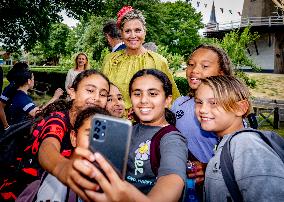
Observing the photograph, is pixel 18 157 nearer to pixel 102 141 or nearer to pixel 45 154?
pixel 45 154

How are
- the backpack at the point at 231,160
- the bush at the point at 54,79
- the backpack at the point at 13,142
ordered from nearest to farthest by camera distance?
the backpack at the point at 231,160 < the backpack at the point at 13,142 < the bush at the point at 54,79

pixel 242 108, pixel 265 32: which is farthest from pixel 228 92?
pixel 265 32

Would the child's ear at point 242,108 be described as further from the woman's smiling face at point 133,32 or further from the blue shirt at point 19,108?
the blue shirt at point 19,108

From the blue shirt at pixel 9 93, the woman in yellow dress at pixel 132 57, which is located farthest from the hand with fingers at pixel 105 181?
the blue shirt at pixel 9 93

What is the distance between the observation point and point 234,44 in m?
16.5

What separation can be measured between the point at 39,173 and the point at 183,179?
1100 millimetres

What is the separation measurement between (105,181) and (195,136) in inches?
66.1

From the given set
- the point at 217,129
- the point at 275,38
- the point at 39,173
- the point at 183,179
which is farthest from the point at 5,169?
the point at 275,38

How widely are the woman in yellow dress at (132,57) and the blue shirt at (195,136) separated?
0.80 meters

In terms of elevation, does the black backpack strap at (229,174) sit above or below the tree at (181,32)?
below

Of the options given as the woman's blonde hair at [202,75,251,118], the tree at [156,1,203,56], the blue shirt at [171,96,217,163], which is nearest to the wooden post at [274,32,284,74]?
the tree at [156,1,203,56]

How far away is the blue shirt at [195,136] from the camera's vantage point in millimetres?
2611

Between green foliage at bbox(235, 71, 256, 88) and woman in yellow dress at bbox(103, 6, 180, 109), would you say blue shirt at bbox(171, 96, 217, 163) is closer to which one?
woman in yellow dress at bbox(103, 6, 180, 109)

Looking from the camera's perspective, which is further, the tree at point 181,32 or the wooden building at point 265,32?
the tree at point 181,32
